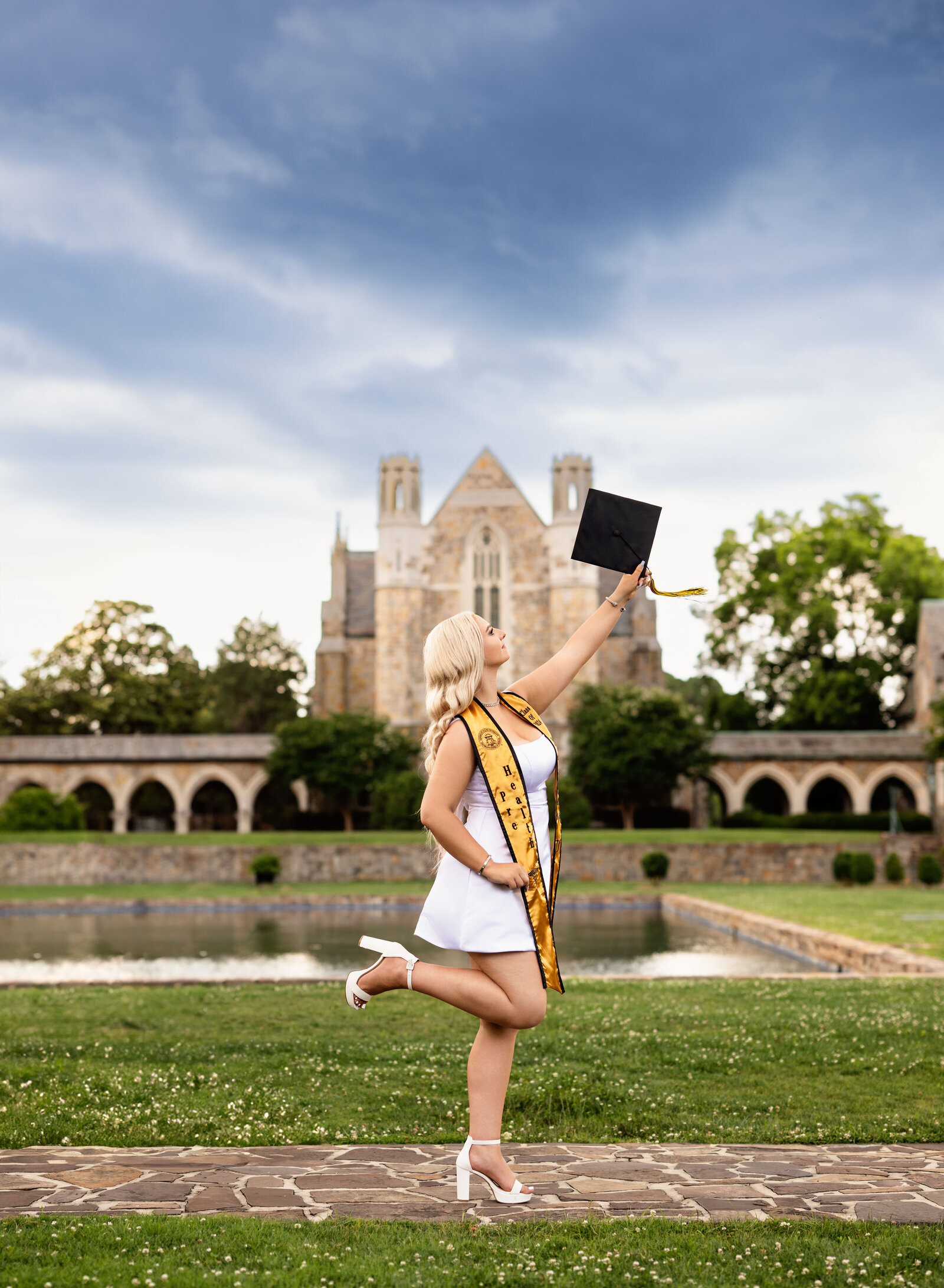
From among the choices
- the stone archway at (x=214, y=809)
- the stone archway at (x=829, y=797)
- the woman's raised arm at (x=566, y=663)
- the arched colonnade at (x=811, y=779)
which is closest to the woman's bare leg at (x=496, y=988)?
the woman's raised arm at (x=566, y=663)

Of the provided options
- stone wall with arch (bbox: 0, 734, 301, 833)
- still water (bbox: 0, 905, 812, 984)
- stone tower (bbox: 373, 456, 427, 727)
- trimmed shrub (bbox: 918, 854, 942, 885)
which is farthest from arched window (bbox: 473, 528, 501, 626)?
still water (bbox: 0, 905, 812, 984)

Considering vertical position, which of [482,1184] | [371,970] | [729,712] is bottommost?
[482,1184]

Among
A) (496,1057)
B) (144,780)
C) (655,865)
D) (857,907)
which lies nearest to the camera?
(496,1057)

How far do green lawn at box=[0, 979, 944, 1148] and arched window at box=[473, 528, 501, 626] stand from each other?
118ft

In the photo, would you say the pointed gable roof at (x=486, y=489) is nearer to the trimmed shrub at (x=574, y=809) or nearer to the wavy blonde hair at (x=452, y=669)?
the trimmed shrub at (x=574, y=809)

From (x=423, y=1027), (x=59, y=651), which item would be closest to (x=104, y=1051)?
(x=423, y=1027)

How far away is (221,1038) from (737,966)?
7.71 m

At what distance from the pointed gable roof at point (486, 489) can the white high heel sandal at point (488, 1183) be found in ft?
138

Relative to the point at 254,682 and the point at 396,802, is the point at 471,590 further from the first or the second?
the point at 254,682

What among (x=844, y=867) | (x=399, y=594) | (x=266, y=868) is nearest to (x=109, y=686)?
(x=399, y=594)

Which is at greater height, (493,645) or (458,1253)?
(493,645)

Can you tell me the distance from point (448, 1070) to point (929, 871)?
2104cm

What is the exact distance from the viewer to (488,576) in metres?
45.2

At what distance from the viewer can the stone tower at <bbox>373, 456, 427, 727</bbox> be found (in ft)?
144
